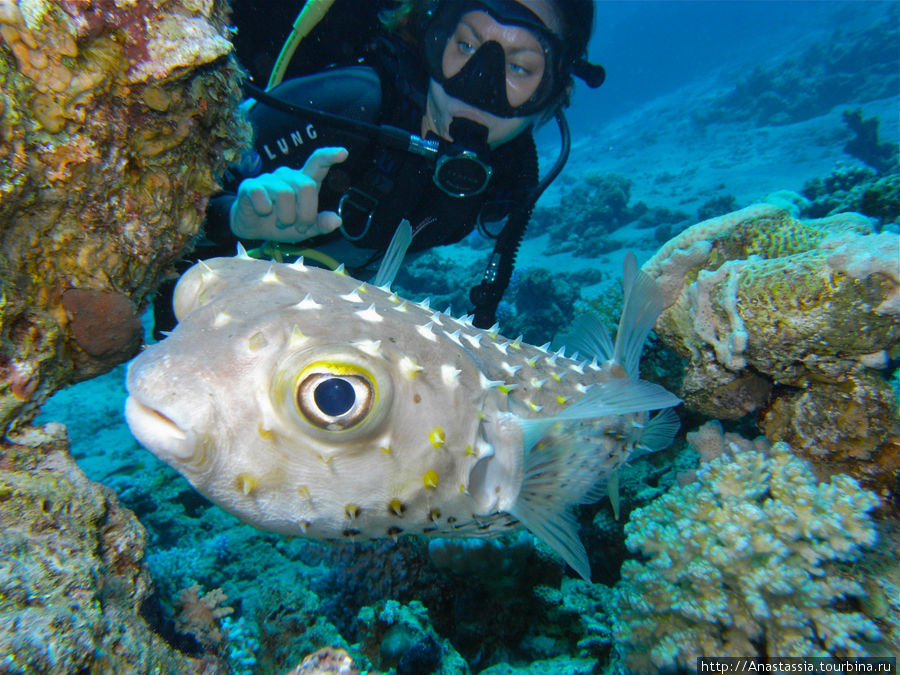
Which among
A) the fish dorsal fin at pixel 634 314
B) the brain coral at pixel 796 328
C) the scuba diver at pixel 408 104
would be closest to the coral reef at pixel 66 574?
the scuba diver at pixel 408 104

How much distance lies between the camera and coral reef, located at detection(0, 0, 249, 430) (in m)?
1.57

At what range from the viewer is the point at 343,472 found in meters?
1.42

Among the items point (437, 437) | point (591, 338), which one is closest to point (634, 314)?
point (591, 338)

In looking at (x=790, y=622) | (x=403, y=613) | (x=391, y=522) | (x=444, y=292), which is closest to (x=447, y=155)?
(x=391, y=522)

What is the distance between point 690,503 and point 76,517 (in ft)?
10.0

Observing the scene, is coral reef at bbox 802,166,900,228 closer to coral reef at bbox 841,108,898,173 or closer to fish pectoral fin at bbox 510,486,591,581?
fish pectoral fin at bbox 510,486,591,581

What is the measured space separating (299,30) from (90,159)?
344cm

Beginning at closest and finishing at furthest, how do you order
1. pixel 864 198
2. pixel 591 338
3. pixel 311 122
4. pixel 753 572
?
pixel 753 572
pixel 591 338
pixel 311 122
pixel 864 198

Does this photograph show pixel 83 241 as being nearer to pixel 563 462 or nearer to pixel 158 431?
pixel 158 431

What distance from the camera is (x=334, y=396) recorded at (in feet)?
4.30

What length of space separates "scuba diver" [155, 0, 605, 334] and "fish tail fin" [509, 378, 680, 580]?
2.65m

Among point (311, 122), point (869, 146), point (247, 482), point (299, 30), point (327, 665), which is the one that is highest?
point (869, 146)

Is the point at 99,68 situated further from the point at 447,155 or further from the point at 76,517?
the point at 447,155

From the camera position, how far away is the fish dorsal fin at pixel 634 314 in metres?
3.33
